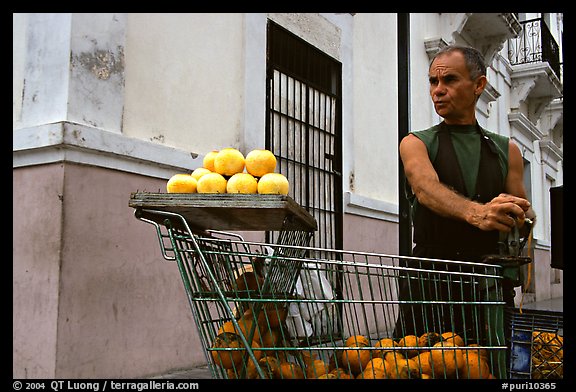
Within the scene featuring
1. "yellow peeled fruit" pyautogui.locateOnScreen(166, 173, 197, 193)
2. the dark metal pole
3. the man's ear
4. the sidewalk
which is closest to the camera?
"yellow peeled fruit" pyautogui.locateOnScreen(166, 173, 197, 193)

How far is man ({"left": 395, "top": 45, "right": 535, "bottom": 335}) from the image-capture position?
2271mm

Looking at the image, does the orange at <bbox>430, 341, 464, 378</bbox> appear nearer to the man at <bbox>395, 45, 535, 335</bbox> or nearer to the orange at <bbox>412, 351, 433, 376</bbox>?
the orange at <bbox>412, 351, 433, 376</bbox>

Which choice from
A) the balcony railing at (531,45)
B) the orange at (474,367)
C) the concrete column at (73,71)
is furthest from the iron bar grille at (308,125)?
the balcony railing at (531,45)

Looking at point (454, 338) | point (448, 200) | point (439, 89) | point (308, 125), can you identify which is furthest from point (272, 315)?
point (308, 125)

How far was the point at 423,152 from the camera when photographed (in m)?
2.36

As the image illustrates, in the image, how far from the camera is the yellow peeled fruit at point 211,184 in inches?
86.2

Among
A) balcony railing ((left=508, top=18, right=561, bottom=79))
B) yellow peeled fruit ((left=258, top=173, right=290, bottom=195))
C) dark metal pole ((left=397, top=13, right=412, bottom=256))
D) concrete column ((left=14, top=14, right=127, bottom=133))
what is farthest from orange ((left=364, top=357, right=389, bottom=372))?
balcony railing ((left=508, top=18, right=561, bottom=79))

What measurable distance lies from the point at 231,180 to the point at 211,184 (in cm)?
7

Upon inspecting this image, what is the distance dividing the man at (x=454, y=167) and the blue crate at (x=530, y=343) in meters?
0.26

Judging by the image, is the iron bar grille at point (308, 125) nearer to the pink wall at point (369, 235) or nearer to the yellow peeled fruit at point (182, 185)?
the pink wall at point (369, 235)
